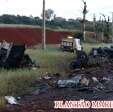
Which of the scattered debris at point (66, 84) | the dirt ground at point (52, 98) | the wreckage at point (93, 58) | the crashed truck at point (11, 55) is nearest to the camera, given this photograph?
the dirt ground at point (52, 98)

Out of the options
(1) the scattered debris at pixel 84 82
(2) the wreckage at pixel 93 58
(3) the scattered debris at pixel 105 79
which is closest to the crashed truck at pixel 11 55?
(2) the wreckage at pixel 93 58

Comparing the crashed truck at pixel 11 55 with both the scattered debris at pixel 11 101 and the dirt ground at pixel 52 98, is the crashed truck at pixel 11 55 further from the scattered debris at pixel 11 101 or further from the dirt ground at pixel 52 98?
the scattered debris at pixel 11 101

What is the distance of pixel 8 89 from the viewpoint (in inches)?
616

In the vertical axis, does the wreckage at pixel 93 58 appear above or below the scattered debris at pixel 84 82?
below

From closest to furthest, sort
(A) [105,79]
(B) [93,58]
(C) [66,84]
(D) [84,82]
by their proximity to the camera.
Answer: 1. (C) [66,84]
2. (D) [84,82]
3. (A) [105,79]
4. (B) [93,58]

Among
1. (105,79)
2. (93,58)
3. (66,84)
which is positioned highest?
(66,84)

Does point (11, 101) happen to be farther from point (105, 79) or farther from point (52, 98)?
point (105, 79)

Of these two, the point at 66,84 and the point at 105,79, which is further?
the point at 105,79

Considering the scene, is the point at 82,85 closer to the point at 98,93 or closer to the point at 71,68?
the point at 98,93

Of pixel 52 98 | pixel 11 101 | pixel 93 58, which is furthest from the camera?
pixel 93 58

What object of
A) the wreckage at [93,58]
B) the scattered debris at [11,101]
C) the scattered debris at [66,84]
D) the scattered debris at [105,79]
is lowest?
the wreckage at [93,58]

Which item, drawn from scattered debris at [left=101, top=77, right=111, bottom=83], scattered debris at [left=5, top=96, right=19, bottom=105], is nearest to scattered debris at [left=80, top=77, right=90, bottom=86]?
scattered debris at [left=101, top=77, right=111, bottom=83]

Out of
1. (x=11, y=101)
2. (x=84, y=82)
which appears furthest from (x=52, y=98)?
(x=84, y=82)

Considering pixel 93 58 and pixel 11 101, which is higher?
pixel 11 101
